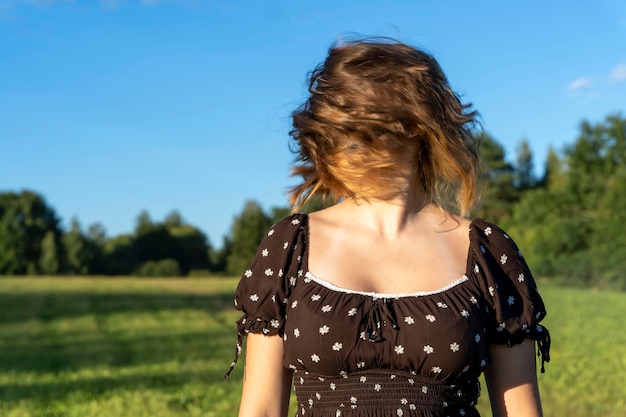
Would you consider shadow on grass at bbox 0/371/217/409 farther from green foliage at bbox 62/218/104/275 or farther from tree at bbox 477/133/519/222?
tree at bbox 477/133/519/222

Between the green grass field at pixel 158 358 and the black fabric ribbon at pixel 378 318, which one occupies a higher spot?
the black fabric ribbon at pixel 378 318

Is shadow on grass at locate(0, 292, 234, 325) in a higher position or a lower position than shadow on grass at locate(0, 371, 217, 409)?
lower

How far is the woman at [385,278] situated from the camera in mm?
1664

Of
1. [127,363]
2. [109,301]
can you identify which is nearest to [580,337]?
[127,363]

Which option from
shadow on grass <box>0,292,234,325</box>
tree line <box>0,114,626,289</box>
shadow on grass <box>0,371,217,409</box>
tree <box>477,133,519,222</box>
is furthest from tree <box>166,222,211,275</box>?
shadow on grass <box>0,371,217,409</box>

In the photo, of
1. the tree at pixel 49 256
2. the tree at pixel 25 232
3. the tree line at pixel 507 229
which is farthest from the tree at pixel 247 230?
the tree at pixel 25 232

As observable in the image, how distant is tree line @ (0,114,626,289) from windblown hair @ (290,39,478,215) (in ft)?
64.4

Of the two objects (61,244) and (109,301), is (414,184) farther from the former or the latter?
(61,244)

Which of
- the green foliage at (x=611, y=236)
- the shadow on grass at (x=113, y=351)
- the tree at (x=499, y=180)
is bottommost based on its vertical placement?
the shadow on grass at (x=113, y=351)

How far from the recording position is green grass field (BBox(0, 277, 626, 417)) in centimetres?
653

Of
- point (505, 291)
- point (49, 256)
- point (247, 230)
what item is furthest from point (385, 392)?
point (49, 256)

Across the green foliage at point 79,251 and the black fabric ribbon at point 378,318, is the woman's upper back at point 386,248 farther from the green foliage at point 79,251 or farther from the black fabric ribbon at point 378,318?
the green foliage at point 79,251

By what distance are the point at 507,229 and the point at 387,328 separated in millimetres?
38396

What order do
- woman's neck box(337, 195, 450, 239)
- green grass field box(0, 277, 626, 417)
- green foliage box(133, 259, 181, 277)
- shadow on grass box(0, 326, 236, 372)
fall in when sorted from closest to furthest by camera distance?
woman's neck box(337, 195, 450, 239) → green grass field box(0, 277, 626, 417) → shadow on grass box(0, 326, 236, 372) → green foliage box(133, 259, 181, 277)
